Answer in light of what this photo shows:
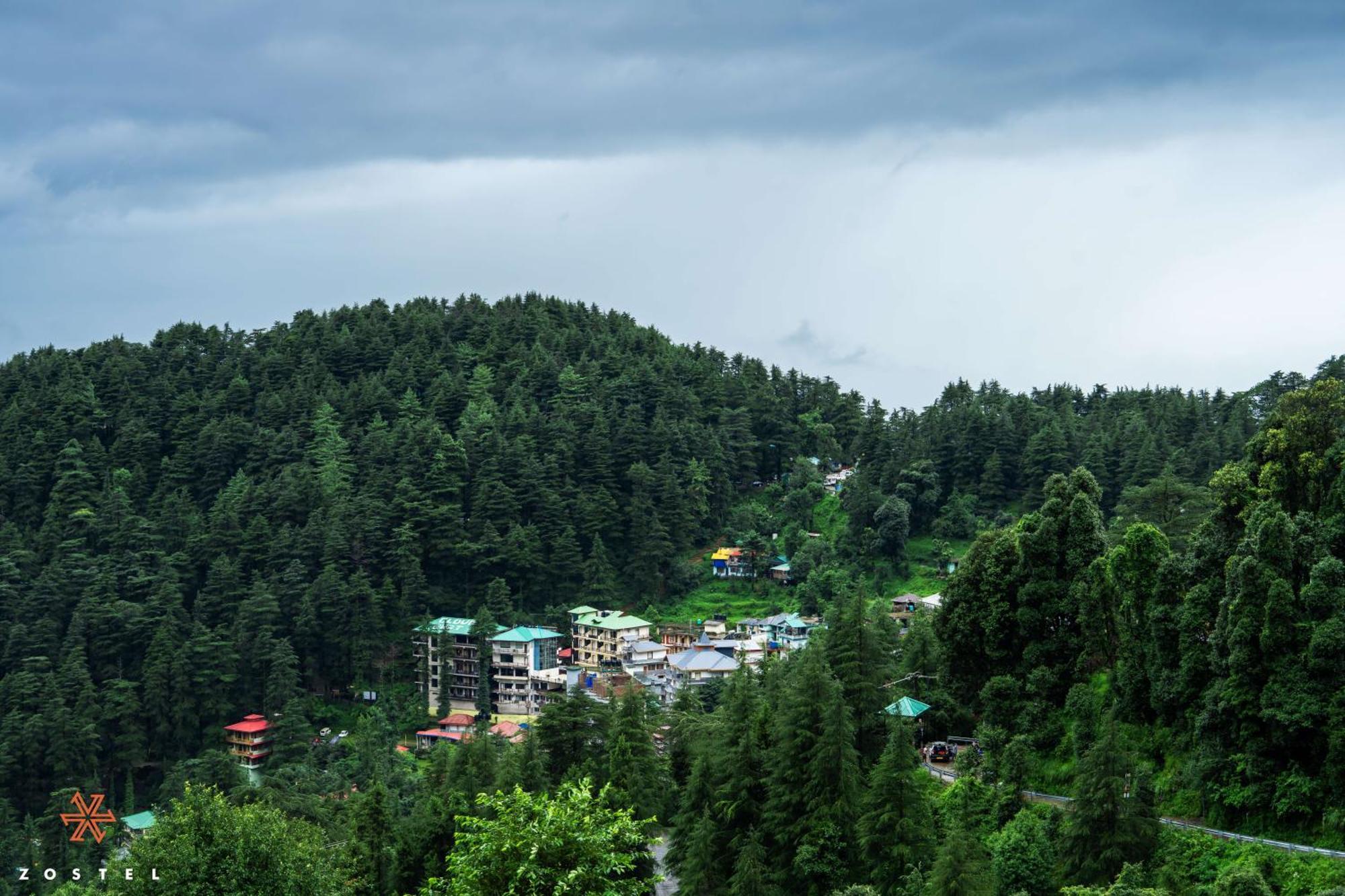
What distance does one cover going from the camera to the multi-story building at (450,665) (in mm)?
67312

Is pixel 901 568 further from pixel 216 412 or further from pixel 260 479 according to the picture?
pixel 216 412

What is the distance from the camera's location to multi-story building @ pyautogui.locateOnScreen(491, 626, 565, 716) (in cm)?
6650

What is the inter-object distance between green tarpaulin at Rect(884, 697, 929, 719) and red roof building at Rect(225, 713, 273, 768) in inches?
1496

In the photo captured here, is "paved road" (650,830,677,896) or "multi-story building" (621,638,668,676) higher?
"multi-story building" (621,638,668,676)

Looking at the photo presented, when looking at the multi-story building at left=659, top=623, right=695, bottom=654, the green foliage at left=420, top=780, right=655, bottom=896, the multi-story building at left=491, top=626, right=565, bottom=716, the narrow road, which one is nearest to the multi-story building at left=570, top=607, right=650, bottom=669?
the multi-story building at left=659, top=623, right=695, bottom=654

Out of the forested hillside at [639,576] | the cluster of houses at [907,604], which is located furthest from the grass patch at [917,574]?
the cluster of houses at [907,604]

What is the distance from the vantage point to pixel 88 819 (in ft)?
181

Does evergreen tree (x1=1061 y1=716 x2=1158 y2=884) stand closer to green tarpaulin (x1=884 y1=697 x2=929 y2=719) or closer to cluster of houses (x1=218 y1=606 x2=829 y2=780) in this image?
green tarpaulin (x1=884 y1=697 x2=929 y2=719)

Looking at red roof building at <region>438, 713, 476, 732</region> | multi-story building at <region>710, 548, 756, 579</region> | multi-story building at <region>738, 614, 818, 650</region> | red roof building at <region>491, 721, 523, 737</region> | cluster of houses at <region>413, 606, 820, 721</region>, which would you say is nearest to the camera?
red roof building at <region>491, 721, 523, 737</region>

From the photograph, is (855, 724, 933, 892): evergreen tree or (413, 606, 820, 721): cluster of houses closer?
(855, 724, 933, 892): evergreen tree

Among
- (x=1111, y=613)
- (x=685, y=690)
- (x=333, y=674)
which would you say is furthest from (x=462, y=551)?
(x=1111, y=613)

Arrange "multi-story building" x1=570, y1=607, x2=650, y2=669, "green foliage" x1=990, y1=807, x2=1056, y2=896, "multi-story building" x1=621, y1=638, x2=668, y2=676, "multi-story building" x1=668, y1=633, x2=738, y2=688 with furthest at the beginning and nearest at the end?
"multi-story building" x1=570, y1=607, x2=650, y2=669 < "multi-story building" x1=621, y1=638, x2=668, y2=676 < "multi-story building" x1=668, y1=633, x2=738, y2=688 < "green foliage" x1=990, y1=807, x2=1056, y2=896

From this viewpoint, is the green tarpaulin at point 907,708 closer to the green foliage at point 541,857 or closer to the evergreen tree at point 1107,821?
the evergreen tree at point 1107,821

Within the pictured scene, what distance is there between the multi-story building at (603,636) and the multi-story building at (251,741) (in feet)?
52.1
